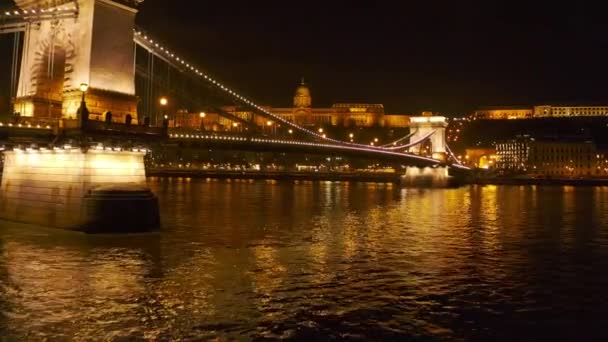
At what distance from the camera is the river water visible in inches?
427

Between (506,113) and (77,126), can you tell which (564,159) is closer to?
(506,113)

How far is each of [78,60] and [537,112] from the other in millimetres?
182608

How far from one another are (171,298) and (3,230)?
1246 cm

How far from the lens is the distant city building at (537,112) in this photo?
182m

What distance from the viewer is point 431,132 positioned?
298 feet

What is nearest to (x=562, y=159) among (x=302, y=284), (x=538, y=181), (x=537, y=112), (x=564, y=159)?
(x=564, y=159)

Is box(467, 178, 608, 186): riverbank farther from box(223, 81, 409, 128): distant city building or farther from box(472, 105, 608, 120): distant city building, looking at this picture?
box(472, 105, 608, 120): distant city building

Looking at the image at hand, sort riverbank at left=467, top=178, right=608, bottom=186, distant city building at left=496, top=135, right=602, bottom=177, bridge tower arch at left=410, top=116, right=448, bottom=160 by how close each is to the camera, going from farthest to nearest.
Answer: distant city building at left=496, top=135, right=602, bottom=177 < riverbank at left=467, top=178, right=608, bottom=186 < bridge tower arch at left=410, top=116, right=448, bottom=160

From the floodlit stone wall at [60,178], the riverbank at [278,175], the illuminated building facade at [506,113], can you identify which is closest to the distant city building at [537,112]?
the illuminated building facade at [506,113]

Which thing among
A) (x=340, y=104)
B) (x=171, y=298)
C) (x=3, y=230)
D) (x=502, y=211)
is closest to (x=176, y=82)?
(x=3, y=230)

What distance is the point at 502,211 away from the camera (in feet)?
130

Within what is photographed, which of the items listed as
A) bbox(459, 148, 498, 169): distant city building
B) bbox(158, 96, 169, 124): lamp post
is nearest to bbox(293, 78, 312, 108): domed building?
bbox(459, 148, 498, 169): distant city building

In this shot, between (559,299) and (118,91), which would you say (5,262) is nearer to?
(118,91)

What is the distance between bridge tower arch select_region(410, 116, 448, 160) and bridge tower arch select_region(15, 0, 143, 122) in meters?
70.3
